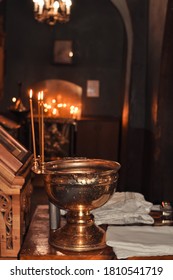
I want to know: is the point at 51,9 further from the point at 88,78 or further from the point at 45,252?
the point at 45,252

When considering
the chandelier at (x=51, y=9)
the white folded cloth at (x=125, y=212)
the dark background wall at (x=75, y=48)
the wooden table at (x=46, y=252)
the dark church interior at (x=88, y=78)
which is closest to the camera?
the wooden table at (x=46, y=252)

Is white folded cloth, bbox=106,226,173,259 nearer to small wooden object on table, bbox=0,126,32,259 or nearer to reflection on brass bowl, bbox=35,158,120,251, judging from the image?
reflection on brass bowl, bbox=35,158,120,251

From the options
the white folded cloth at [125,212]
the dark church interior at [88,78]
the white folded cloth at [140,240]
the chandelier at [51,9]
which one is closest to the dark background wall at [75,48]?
the dark church interior at [88,78]

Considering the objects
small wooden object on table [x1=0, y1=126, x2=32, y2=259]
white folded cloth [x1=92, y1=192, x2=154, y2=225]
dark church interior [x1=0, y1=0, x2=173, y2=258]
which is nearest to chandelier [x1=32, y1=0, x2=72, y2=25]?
dark church interior [x1=0, y1=0, x2=173, y2=258]

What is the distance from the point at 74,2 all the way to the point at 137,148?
5298mm

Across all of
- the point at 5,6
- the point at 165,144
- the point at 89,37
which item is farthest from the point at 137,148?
the point at 5,6

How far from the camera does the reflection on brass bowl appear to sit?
2.27 metres

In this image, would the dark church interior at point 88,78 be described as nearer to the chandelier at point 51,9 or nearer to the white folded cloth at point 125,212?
the chandelier at point 51,9

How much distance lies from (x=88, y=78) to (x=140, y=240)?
1091 centimetres

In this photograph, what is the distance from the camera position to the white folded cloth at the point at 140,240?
228cm

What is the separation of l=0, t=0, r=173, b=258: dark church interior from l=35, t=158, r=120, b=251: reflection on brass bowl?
6.00 m

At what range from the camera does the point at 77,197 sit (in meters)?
2.29

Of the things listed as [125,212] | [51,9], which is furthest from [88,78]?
[125,212]

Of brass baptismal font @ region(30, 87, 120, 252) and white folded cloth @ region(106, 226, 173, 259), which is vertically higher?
brass baptismal font @ region(30, 87, 120, 252)
